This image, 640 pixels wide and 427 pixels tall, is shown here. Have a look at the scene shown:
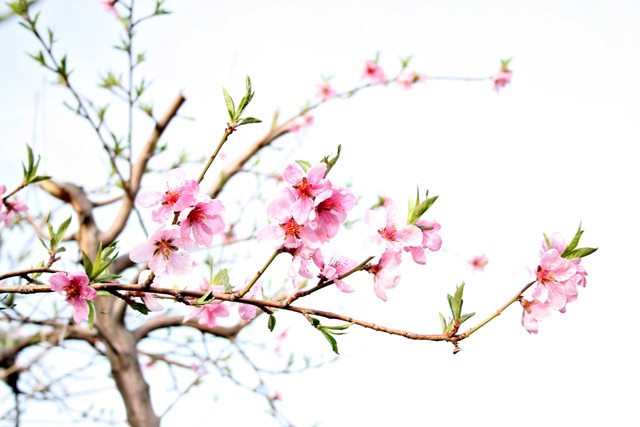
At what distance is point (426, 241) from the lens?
921 mm

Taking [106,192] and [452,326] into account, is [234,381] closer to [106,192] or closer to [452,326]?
[106,192]

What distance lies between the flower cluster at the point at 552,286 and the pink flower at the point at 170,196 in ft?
→ 1.98

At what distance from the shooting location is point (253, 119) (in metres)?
0.85

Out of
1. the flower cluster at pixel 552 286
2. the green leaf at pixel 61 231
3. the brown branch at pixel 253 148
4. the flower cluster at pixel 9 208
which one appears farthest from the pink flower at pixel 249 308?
the brown branch at pixel 253 148

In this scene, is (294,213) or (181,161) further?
(181,161)

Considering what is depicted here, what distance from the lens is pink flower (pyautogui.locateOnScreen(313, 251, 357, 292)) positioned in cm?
87

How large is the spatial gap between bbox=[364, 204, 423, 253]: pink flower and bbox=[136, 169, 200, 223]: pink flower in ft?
0.97

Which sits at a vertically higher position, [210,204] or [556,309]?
[210,204]

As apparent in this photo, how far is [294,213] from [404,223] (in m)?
0.19

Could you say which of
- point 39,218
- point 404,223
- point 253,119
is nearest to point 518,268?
point 404,223

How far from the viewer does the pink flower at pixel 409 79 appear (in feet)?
11.4

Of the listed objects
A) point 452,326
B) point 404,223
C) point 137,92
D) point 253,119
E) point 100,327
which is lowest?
point 452,326

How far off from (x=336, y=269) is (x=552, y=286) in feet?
1.27

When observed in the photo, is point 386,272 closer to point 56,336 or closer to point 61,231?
point 61,231
